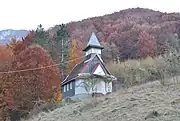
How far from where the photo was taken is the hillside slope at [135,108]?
12961mm

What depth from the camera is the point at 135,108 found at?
1473 cm

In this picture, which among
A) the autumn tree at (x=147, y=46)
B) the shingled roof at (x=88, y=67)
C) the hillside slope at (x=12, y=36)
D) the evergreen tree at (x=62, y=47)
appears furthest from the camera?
the hillside slope at (x=12, y=36)

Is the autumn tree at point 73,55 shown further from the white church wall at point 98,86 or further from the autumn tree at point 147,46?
the white church wall at point 98,86

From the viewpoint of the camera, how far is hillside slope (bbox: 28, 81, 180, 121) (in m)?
13.0

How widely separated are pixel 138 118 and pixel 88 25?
272ft

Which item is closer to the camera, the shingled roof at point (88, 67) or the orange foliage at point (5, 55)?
the shingled roof at point (88, 67)

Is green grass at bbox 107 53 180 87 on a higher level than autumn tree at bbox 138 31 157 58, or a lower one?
lower

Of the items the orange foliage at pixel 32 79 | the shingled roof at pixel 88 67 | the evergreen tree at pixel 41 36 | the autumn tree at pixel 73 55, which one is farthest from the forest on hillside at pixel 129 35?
the orange foliage at pixel 32 79

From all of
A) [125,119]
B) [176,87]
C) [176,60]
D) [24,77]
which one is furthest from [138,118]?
[24,77]

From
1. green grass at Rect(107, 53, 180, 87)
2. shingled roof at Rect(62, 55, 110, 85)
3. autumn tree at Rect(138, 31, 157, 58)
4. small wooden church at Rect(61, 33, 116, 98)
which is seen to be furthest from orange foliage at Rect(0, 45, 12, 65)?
green grass at Rect(107, 53, 180, 87)

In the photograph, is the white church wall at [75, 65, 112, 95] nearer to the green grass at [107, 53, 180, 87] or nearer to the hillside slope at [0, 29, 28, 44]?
the green grass at [107, 53, 180, 87]

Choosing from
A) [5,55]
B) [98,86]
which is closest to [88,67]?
[98,86]

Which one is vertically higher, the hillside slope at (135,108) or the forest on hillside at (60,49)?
the forest on hillside at (60,49)

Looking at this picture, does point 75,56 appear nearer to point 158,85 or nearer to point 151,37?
point 151,37
